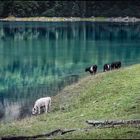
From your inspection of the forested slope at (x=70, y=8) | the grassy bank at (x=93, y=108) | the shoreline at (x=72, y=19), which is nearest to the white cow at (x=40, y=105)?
the grassy bank at (x=93, y=108)

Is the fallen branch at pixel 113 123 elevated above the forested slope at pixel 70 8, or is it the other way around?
the fallen branch at pixel 113 123

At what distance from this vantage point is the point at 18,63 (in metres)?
50.9

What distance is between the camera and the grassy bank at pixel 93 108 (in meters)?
16.4

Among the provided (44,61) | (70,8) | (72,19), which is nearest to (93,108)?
(44,61)

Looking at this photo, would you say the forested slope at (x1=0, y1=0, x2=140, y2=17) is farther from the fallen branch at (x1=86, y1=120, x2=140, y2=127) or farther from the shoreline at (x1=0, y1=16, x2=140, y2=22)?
the fallen branch at (x1=86, y1=120, x2=140, y2=127)

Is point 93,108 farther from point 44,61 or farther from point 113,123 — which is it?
point 44,61

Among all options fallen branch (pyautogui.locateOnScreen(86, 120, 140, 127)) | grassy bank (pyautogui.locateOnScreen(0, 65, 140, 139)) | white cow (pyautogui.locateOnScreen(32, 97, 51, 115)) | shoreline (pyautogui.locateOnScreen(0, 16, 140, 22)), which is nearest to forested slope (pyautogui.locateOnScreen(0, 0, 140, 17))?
shoreline (pyautogui.locateOnScreen(0, 16, 140, 22))

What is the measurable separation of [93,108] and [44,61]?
30.0 meters

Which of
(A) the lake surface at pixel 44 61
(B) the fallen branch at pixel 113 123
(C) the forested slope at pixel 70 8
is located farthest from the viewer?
(C) the forested slope at pixel 70 8

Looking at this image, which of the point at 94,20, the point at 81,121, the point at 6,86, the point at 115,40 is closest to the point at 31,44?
the point at 115,40

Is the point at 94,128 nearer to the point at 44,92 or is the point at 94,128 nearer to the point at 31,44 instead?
the point at 44,92

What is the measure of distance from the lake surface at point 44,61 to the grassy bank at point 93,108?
239 cm

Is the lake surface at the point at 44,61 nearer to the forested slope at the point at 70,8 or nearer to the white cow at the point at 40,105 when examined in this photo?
the white cow at the point at 40,105

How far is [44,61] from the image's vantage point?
173ft
